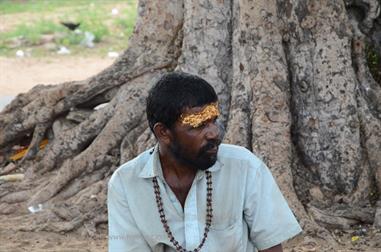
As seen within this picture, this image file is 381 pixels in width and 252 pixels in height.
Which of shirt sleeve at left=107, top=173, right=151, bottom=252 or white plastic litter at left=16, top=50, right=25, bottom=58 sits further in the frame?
white plastic litter at left=16, top=50, right=25, bottom=58

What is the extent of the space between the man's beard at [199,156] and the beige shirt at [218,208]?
0.07 meters

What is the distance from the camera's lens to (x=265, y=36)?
557 cm

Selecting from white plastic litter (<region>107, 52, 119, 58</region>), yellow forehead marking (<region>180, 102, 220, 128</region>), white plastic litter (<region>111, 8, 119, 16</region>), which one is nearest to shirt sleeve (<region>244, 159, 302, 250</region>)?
yellow forehead marking (<region>180, 102, 220, 128</region>)

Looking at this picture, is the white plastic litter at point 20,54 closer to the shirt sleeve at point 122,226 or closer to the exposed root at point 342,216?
the exposed root at point 342,216

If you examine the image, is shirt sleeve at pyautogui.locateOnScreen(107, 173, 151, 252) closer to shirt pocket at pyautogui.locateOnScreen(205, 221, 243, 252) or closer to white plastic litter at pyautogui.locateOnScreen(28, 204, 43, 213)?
shirt pocket at pyautogui.locateOnScreen(205, 221, 243, 252)

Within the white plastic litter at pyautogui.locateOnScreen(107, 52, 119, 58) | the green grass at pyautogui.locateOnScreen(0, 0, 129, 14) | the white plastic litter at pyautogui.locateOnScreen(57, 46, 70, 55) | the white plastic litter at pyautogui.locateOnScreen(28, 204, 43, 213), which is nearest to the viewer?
the white plastic litter at pyautogui.locateOnScreen(28, 204, 43, 213)

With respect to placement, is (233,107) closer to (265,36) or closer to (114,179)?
(265,36)

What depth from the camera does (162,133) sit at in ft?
10.5

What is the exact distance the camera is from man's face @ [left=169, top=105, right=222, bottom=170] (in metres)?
3.12

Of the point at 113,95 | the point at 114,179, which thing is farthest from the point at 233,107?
the point at 114,179

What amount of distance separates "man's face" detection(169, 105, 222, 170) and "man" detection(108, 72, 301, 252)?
0.04 ft

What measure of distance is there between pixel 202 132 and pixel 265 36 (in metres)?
2.52

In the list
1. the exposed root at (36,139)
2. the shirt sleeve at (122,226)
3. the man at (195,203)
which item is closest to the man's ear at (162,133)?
the man at (195,203)

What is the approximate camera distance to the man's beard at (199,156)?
10.3 feet
